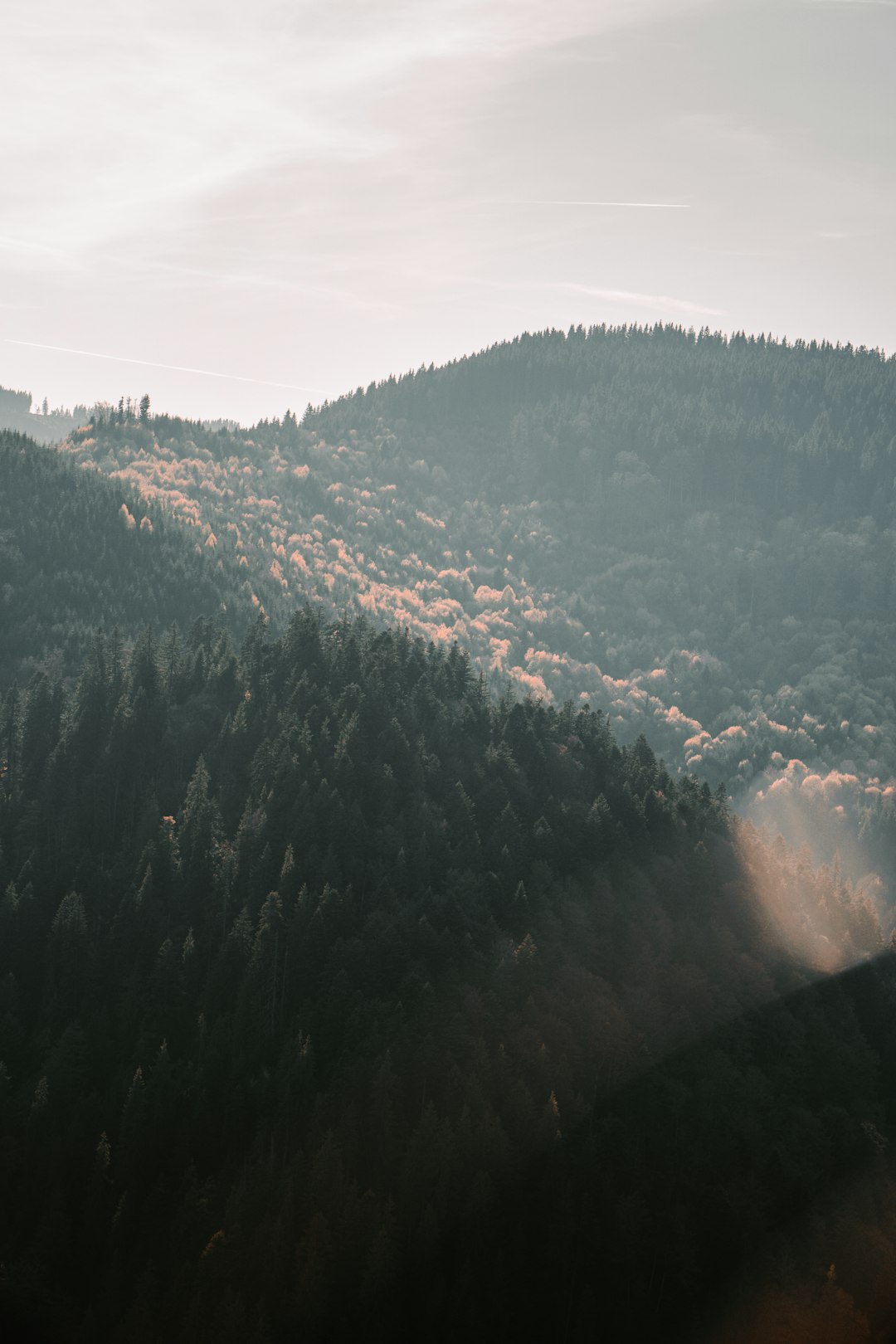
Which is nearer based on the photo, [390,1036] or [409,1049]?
[409,1049]

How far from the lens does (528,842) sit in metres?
153

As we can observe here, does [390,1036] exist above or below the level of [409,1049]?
above

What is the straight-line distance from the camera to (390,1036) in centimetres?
11844

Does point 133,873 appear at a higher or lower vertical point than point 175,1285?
higher

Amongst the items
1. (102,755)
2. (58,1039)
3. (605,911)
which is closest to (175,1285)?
(58,1039)

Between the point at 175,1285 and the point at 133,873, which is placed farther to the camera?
the point at 133,873

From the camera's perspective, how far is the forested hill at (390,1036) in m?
103

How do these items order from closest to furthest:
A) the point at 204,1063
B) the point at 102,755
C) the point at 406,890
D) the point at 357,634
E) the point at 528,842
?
the point at 204,1063
the point at 406,890
the point at 528,842
the point at 102,755
the point at 357,634

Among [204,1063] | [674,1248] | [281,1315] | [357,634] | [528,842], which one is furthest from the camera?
[357,634]

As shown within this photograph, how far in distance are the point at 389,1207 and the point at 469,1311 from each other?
36.9 ft

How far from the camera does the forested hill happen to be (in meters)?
103

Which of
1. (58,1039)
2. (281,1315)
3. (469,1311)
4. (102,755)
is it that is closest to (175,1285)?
(281,1315)

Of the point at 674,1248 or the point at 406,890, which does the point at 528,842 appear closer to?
the point at 406,890

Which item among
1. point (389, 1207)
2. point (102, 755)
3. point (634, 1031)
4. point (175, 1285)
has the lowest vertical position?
point (175, 1285)
